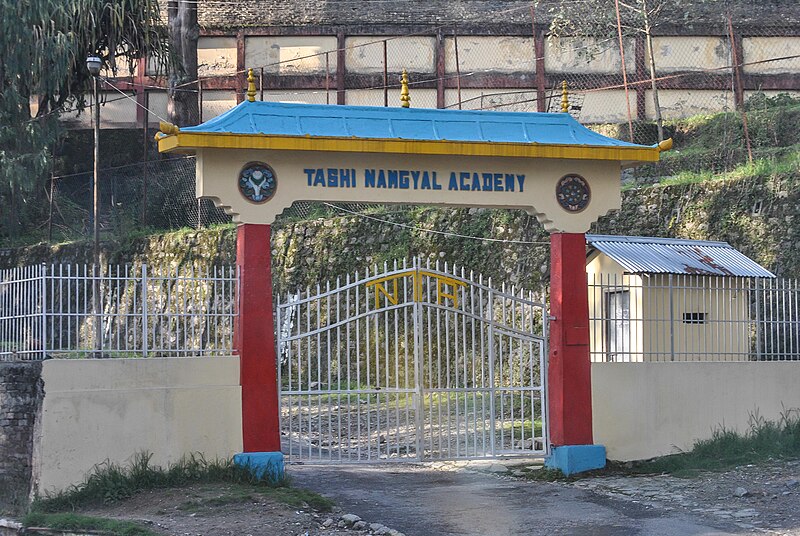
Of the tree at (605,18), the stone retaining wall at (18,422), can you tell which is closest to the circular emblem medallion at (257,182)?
the stone retaining wall at (18,422)

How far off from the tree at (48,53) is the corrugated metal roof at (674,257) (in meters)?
12.3

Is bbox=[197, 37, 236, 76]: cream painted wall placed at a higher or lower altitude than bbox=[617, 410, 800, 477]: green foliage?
higher

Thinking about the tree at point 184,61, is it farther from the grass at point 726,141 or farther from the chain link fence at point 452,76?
the grass at point 726,141

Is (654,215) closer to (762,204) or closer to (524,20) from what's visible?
(762,204)

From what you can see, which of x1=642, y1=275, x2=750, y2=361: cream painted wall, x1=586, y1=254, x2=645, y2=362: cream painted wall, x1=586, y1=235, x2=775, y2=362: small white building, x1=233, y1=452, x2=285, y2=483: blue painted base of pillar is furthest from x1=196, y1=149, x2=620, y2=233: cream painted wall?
x1=233, y1=452, x2=285, y2=483: blue painted base of pillar

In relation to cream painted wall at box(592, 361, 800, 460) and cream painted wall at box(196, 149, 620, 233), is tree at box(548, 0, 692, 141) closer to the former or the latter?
cream painted wall at box(592, 361, 800, 460)

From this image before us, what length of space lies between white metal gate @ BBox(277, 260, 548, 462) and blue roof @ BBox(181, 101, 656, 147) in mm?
1509

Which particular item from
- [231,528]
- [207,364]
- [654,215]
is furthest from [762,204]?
[231,528]

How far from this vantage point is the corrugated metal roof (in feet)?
47.2

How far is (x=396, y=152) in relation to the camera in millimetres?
11836

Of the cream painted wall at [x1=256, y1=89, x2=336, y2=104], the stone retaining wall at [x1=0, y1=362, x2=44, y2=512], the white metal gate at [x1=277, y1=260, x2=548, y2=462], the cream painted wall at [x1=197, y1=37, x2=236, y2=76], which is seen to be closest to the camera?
the stone retaining wall at [x1=0, y1=362, x2=44, y2=512]

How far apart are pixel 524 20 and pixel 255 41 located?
21.0 ft

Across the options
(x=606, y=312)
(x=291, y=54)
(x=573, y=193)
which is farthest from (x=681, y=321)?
(x=291, y=54)

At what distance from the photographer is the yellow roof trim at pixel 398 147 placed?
37.0 ft
